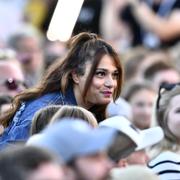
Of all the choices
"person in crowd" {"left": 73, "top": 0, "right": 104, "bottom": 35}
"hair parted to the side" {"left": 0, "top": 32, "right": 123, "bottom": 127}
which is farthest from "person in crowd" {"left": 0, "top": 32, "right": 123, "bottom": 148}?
"person in crowd" {"left": 73, "top": 0, "right": 104, "bottom": 35}

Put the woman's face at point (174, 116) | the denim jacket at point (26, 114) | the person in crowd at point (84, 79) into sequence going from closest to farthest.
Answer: the denim jacket at point (26, 114), the person in crowd at point (84, 79), the woman's face at point (174, 116)

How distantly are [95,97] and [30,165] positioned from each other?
9.51ft

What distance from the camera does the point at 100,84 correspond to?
695 cm

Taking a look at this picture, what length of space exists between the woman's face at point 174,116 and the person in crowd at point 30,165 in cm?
320

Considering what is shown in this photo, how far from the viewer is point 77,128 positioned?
14.0 feet

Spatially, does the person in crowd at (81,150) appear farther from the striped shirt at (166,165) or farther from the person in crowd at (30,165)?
the striped shirt at (166,165)

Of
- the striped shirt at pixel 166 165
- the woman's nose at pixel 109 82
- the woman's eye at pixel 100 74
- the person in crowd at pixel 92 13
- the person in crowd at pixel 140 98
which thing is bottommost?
the striped shirt at pixel 166 165

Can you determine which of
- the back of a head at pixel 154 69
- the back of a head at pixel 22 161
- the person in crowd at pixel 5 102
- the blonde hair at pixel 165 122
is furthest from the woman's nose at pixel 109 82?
the back of a head at pixel 154 69

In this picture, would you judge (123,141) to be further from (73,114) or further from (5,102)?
(5,102)

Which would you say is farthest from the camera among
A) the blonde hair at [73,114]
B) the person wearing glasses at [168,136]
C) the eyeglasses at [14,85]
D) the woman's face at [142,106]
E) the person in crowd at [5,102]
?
the woman's face at [142,106]

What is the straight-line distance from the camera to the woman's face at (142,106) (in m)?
9.11

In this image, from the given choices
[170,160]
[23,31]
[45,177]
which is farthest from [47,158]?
[23,31]

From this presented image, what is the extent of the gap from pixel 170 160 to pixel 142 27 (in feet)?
20.5

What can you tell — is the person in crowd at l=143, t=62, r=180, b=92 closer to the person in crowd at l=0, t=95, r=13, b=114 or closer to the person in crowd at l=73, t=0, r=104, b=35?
the person in crowd at l=73, t=0, r=104, b=35
